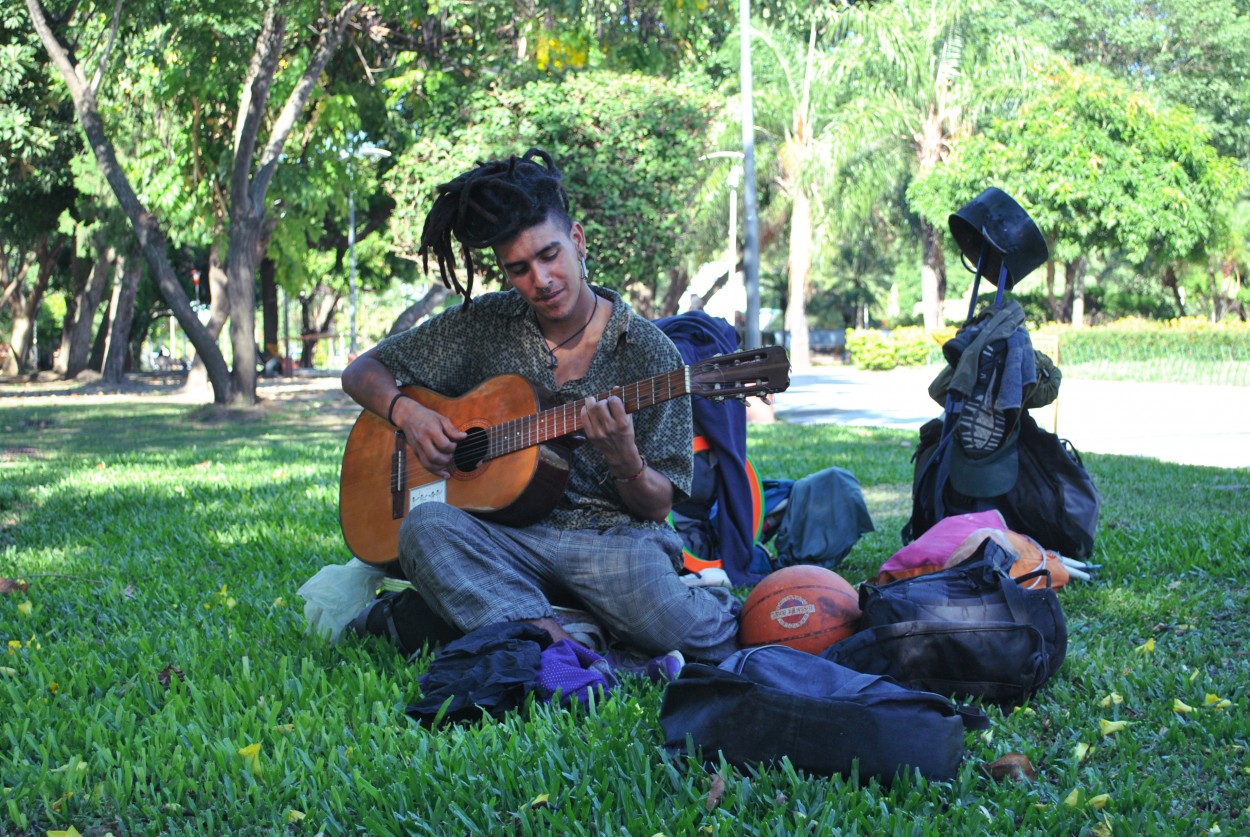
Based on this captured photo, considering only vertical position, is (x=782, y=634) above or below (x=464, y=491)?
below

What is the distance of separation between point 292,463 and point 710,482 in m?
6.01

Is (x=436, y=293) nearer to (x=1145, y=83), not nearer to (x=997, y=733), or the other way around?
(x=997, y=733)

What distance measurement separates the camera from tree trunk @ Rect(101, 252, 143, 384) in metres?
28.3

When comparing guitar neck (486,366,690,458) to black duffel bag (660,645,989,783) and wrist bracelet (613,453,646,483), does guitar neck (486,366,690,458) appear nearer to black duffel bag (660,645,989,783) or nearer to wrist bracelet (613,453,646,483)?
wrist bracelet (613,453,646,483)

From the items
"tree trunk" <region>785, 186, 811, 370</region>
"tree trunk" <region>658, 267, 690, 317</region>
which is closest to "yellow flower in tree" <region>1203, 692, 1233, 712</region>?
"tree trunk" <region>785, 186, 811, 370</region>

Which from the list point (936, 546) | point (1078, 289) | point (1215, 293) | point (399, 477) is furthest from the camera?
point (1215, 293)

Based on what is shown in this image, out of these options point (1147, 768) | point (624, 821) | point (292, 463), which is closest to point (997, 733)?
point (1147, 768)

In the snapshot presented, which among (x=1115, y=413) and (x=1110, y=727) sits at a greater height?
(x=1115, y=413)

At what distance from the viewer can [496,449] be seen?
150 inches

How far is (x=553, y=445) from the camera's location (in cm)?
371

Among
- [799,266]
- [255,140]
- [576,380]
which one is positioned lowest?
[576,380]

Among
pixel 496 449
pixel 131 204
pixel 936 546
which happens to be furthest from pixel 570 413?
pixel 131 204

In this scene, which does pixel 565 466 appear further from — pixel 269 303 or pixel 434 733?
pixel 269 303

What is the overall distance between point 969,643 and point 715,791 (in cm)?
106
